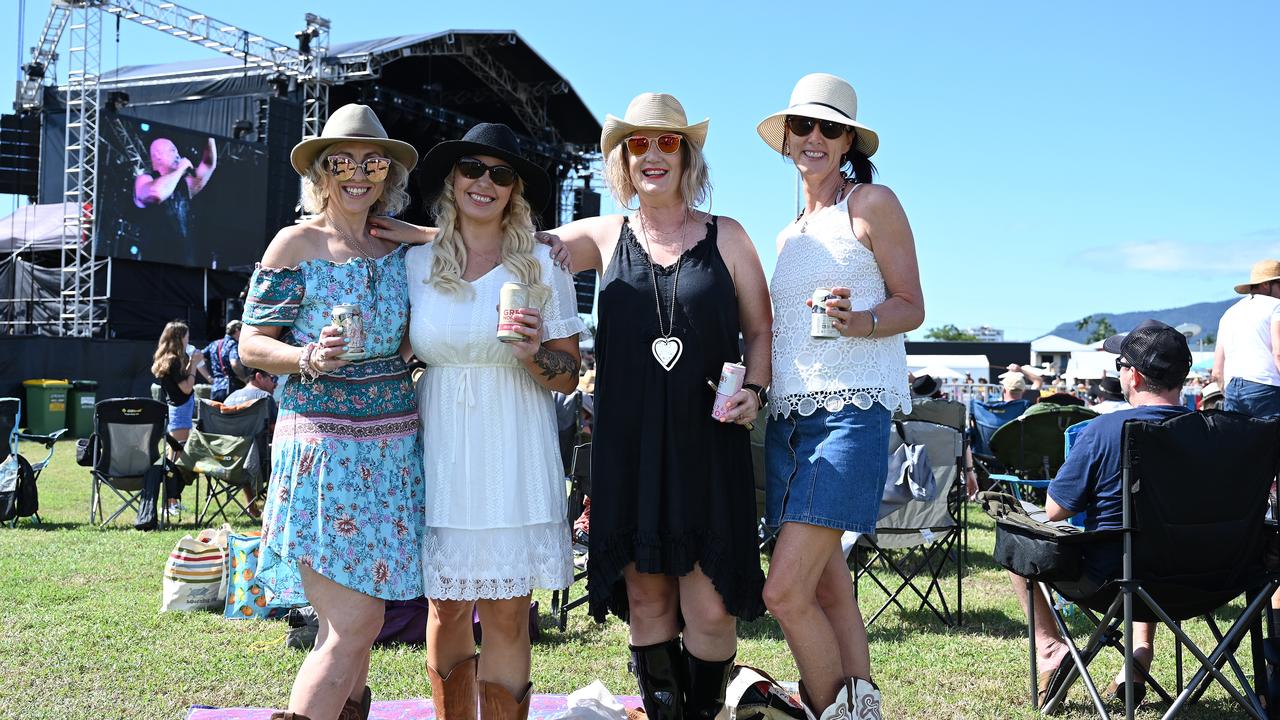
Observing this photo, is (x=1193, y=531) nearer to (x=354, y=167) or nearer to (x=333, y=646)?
(x=333, y=646)

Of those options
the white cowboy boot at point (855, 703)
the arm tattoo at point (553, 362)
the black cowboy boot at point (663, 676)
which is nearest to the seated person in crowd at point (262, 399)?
the arm tattoo at point (553, 362)

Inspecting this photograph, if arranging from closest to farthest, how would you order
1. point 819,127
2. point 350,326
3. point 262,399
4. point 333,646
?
point 350,326 < point 333,646 < point 819,127 < point 262,399

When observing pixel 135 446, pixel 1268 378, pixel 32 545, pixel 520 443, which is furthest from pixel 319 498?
pixel 135 446

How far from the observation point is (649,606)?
2.82m

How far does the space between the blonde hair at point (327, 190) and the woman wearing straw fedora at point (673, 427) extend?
0.33ft

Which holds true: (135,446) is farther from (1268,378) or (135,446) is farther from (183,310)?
(183,310)

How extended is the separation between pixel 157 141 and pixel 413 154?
17.9 m

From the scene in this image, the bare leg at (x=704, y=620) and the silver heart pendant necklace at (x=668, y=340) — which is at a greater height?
the silver heart pendant necklace at (x=668, y=340)

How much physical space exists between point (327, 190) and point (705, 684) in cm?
170

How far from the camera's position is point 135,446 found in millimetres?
7855

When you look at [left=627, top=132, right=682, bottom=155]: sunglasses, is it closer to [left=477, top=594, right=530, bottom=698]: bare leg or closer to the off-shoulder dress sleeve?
the off-shoulder dress sleeve

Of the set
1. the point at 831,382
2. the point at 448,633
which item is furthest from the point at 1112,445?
the point at 448,633

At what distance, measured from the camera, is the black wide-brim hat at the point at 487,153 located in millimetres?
2799

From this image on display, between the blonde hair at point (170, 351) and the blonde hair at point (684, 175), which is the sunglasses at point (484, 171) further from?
the blonde hair at point (170, 351)
